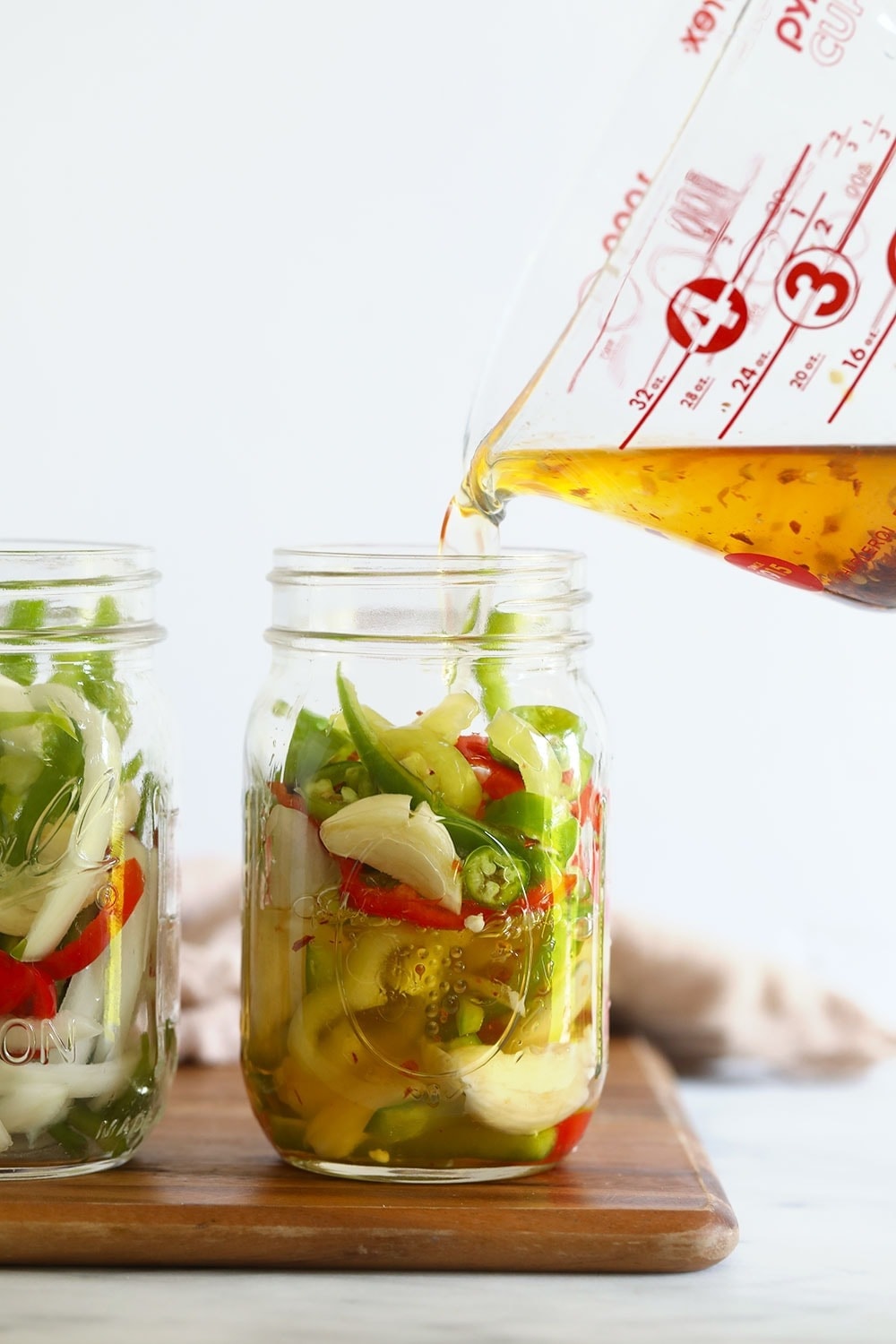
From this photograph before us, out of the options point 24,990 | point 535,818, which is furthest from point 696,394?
point 24,990

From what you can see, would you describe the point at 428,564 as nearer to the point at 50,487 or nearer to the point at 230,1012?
the point at 230,1012

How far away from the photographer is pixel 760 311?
785 millimetres

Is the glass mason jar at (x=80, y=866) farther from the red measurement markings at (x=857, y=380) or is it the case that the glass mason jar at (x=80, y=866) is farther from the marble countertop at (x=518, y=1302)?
the red measurement markings at (x=857, y=380)

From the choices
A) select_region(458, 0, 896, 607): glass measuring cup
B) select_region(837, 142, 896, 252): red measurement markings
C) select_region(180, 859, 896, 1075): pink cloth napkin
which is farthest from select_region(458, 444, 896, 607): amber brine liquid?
select_region(180, 859, 896, 1075): pink cloth napkin

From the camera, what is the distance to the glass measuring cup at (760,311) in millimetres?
773

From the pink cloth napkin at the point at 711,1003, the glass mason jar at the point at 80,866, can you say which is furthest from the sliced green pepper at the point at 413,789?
the pink cloth napkin at the point at 711,1003

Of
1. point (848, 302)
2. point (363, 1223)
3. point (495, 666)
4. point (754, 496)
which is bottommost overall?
point (363, 1223)

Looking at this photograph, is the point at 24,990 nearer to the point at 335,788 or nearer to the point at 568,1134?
the point at 335,788

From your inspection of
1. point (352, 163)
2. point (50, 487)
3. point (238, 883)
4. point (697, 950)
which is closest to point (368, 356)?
point (352, 163)

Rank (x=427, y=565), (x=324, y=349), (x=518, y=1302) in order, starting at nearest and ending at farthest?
(x=518, y=1302), (x=427, y=565), (x=324, y=349)

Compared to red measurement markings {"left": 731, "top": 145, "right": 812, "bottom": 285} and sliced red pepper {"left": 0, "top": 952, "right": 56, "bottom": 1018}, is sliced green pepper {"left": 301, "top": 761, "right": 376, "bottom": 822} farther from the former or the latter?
red measurement markings {"left": 731, "top": 145, "right": 812, "bottom": 285}

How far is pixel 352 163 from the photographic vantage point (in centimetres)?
140

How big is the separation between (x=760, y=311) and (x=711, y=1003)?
1.98 feet

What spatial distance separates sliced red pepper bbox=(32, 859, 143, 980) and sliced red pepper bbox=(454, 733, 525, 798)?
0.62ft
